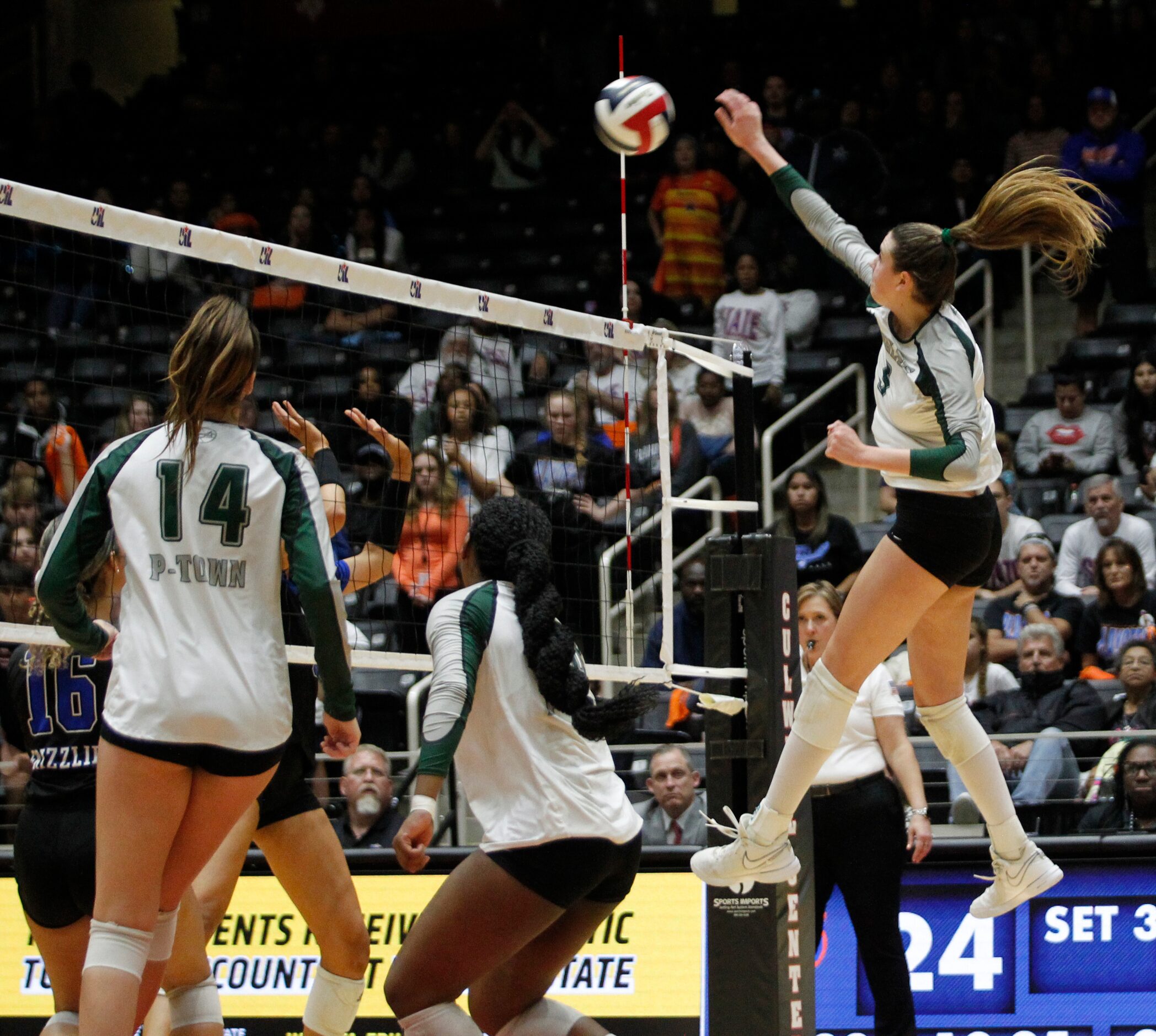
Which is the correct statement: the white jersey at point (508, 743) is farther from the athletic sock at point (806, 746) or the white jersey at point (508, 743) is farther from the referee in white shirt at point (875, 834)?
the referee in white shirt at point (875, 834)

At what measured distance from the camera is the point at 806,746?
462 centimetres

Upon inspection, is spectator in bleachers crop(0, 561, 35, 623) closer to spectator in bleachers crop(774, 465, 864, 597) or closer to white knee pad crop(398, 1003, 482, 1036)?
white knee pad crop(398, 1003, 482, 1036)

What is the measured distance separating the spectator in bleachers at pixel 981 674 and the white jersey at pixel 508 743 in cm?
374

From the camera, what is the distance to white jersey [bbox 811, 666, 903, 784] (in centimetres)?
595

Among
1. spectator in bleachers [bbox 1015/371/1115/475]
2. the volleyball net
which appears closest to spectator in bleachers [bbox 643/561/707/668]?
the volleyball net

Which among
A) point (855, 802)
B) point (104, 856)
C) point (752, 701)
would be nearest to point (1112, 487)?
point (855, 802)

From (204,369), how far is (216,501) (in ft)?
1.05

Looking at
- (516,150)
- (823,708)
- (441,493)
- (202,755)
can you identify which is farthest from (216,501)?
(516,150)

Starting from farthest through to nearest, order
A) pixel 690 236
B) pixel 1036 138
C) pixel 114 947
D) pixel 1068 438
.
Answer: pixel 690 236, pixel 1036 138, pixel 1068 438, pixel 114 947

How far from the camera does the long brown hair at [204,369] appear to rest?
3871 mm

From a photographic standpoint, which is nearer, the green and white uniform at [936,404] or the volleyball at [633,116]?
the green and white uniform at [936,404]

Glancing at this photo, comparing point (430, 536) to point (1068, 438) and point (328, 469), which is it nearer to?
point (328, 469)

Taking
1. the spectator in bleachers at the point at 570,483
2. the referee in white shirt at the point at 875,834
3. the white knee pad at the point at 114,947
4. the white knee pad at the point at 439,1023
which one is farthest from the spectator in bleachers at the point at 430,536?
the white knee pad at the point at 114,947

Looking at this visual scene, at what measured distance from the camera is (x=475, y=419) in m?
7.94
